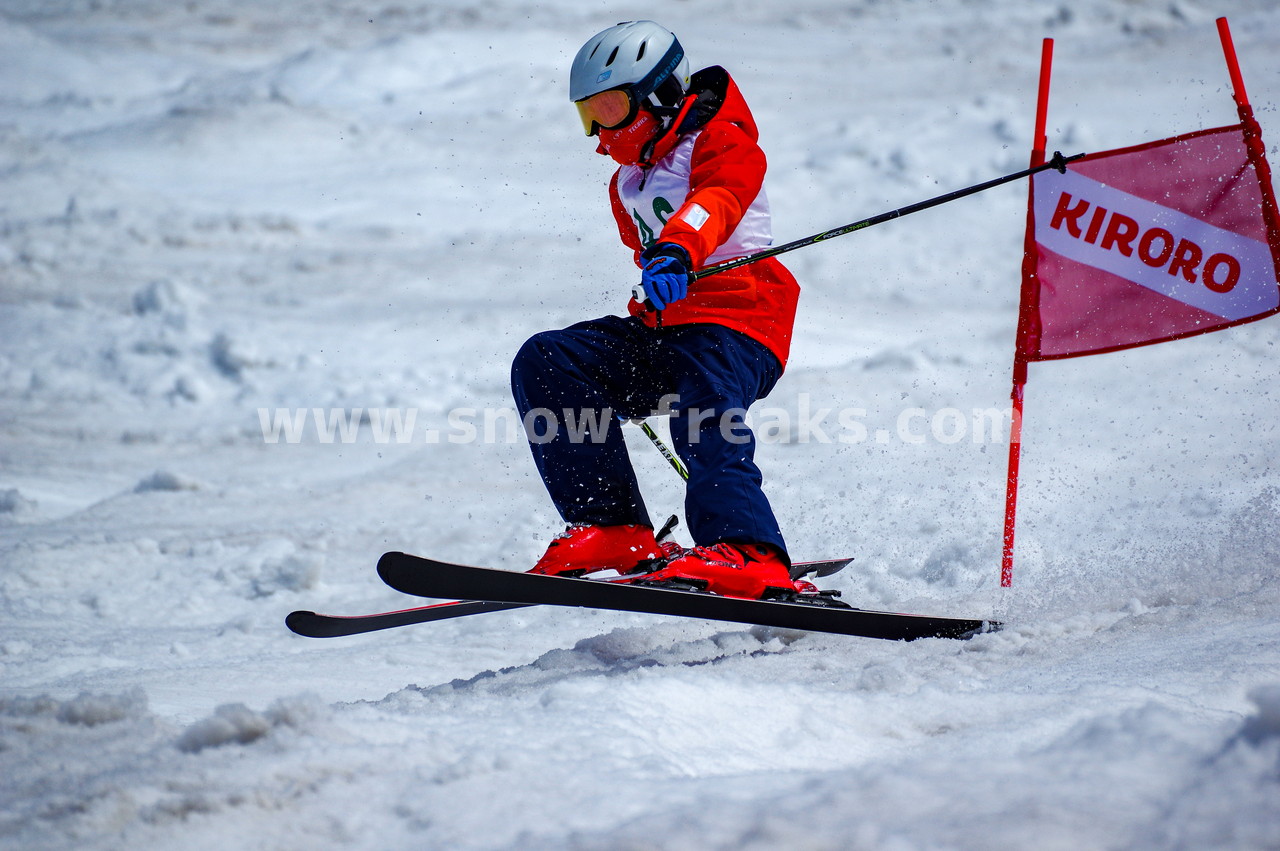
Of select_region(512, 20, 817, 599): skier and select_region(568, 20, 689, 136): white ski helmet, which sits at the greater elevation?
select_region(568, 20, 689, 136): white ski helmet

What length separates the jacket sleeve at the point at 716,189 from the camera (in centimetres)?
288

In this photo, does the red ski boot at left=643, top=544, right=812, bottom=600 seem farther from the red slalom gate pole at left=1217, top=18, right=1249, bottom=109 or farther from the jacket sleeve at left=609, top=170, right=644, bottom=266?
the red slalom gate pole at left=1217, top=18, right=1249, bottom=109

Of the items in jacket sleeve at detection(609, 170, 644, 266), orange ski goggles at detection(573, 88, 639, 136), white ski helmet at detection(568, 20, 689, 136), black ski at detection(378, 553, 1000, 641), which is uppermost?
white ski helmet at detection(568, 20, 689, 136)

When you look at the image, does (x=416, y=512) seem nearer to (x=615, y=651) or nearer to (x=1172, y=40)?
(x=615, y=651)

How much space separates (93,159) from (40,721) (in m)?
16.1

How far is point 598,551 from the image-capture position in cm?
315

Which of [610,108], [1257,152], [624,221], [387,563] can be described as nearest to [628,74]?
[610,108]

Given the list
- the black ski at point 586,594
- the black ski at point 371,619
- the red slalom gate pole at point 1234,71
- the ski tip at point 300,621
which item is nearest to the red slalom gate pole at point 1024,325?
the red slalom gate pole at point 1234,71

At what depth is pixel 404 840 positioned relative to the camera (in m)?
1.46

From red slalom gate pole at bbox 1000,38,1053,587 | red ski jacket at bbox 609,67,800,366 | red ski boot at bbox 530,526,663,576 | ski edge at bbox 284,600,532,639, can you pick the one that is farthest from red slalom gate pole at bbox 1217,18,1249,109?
ski edge at bbox 284,600,532,639

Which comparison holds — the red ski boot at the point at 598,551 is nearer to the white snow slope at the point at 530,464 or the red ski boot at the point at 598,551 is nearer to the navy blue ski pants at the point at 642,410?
the navy blue ski pants at the point at 642,410

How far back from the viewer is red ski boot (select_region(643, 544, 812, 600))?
9.29 feet

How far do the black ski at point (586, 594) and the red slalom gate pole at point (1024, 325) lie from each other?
1244 mm

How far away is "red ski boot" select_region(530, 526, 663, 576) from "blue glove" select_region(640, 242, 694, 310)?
2.71ft
